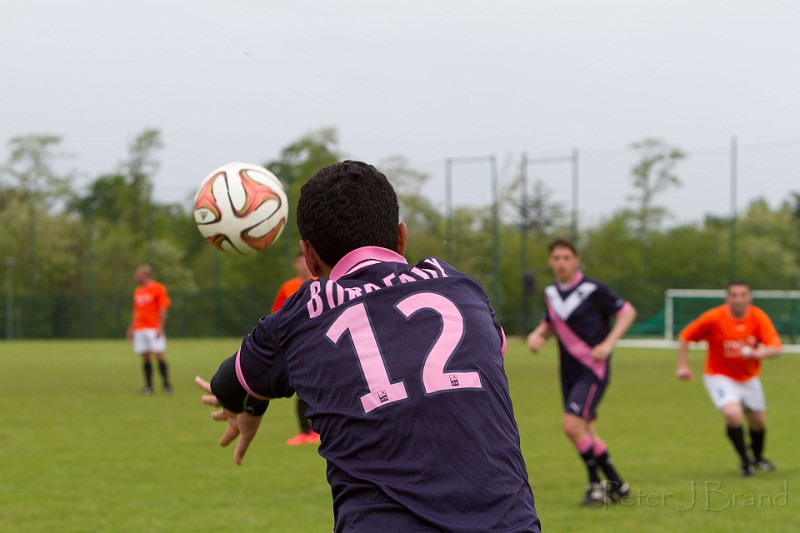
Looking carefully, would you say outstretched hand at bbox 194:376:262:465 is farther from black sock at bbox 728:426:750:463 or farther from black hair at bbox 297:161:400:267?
black sock at bbox 728:426:750:463

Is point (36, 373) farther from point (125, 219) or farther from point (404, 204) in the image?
point (125, 219)

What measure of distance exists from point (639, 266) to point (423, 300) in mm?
36099

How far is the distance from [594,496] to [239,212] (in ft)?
12.7

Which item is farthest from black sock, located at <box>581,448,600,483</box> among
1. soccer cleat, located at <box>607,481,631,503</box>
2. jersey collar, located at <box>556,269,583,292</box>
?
jersey collar, located at <box>556,269,583,292</box>

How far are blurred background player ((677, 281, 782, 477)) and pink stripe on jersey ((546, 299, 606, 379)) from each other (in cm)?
130

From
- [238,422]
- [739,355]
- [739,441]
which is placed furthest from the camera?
[739,355]

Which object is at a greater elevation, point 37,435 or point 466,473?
point 466,473

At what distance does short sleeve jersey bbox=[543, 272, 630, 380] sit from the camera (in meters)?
7.86

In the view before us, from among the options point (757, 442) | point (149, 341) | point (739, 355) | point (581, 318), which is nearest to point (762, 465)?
point (757, 442)

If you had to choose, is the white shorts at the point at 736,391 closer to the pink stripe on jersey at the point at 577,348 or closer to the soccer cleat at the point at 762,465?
the soccer cleat at the point at 762,465

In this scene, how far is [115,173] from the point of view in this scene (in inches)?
2287

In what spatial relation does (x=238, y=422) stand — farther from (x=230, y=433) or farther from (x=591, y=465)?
(x=591, y=465)

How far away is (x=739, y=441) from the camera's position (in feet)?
28.1

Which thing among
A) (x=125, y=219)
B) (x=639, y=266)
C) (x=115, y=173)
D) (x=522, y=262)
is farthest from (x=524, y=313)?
(x=115, y=173)
